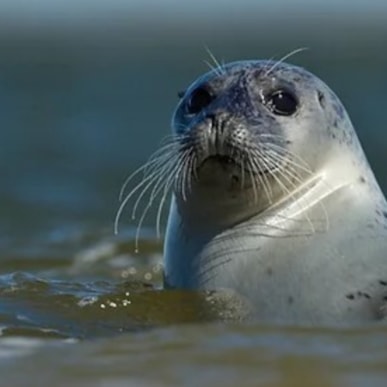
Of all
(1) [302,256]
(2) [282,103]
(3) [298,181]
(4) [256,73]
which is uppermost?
(4) [256,73]

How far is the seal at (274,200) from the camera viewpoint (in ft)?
22.6

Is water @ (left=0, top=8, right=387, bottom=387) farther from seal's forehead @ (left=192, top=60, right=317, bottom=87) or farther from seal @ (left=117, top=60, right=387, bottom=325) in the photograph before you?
seal's forehead @ (left=192, top=60, right=317, bottom=87)

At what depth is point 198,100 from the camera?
7.29 meters

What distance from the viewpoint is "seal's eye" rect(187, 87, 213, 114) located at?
7.27 m

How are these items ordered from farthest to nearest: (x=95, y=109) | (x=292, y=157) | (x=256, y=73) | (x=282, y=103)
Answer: (x=95, y=109) < (x=256, y=73) < (x=282, y=103) < (x=292, y=157)

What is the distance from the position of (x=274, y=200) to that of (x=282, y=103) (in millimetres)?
376

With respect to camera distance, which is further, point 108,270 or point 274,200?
point 108,270

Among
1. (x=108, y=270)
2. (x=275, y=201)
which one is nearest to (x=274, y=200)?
(x=275, y=201)

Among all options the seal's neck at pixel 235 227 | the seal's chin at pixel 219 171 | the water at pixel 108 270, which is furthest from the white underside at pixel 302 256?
the seal's chin at pixel 219 171

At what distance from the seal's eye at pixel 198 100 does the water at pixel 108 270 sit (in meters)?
0.71

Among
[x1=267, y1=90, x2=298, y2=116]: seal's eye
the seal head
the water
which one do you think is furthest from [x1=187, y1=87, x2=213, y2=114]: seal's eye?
the water

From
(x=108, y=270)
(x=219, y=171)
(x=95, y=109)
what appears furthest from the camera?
(x=95, y=109)

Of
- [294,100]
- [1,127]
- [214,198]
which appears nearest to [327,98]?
[294,100]

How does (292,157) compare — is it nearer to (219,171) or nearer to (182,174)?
(219,171)
